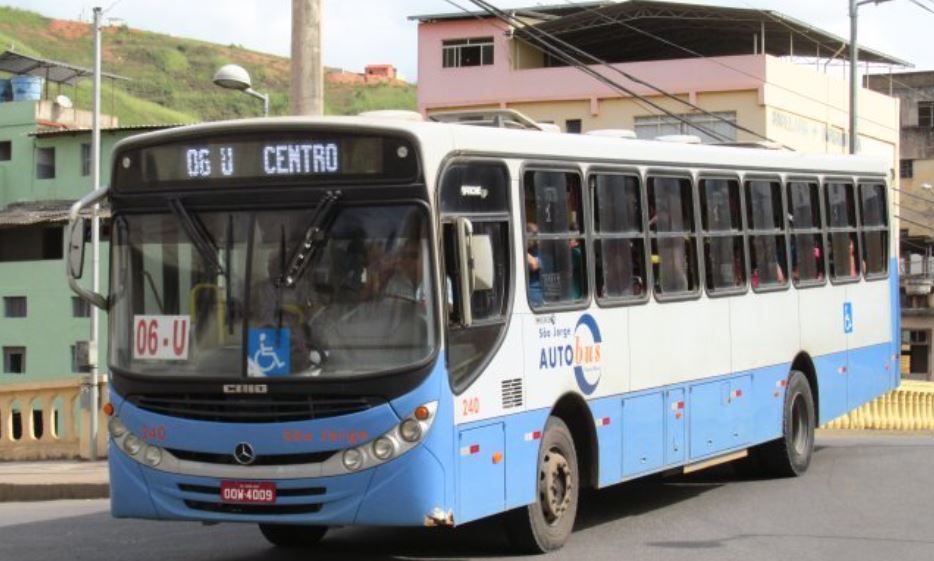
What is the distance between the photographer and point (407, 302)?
9164mm

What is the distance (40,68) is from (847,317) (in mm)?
47493

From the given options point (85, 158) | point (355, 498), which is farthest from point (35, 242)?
point (355, 498)

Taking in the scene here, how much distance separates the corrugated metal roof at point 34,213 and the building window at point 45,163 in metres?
1.16

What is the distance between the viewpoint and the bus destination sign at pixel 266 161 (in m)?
9.30

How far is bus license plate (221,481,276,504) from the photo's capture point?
9.17 meters

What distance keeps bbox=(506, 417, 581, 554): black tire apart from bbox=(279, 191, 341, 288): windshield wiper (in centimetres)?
225

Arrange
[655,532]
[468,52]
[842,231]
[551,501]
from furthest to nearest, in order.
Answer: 1. [468,52]
2. [842,231]
3. [655,532]
4. [551,501]

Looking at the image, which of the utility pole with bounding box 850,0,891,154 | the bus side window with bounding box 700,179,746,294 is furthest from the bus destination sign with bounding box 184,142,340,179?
the utility pole with bounding box 850,0,891,154

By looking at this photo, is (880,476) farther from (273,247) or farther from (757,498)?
(273,247)

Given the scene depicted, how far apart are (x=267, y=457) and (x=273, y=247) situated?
1234 millimetres

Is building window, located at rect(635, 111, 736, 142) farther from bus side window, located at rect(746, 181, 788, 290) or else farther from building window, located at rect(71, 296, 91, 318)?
bus side window, located at rect(746, 181, 788, 290)

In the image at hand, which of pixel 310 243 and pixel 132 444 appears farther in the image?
pixel 132 444

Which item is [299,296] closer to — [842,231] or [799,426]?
[799,426]

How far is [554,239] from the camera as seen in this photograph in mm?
10844
